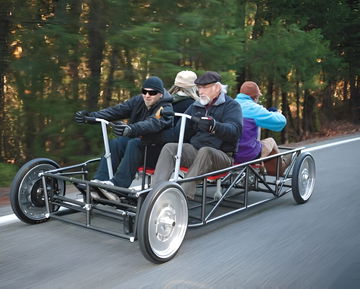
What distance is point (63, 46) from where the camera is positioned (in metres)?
8.63

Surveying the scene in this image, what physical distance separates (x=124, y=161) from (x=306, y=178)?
276cm

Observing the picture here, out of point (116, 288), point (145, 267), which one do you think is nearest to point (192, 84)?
point (145, 267)

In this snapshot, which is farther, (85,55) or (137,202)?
(85,55)

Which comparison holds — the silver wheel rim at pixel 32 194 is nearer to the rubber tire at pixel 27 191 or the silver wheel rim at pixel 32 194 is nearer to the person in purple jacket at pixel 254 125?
the rubber tire at pixel 27 191

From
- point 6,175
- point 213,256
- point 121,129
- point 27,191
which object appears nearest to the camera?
point 213,256

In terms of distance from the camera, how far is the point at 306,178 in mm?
6578

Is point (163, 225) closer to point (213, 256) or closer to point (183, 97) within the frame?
point (213, 256)

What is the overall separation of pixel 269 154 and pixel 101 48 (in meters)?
4.56

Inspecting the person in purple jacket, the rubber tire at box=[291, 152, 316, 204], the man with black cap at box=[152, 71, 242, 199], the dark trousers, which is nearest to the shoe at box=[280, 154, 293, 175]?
the person in purple jacket

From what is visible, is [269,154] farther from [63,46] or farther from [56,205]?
[63,46]

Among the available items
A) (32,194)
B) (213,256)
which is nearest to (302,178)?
(213,256)

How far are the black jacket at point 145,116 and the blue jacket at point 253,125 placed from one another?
104 cm

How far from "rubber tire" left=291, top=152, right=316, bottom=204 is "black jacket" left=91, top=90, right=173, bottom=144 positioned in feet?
6.21

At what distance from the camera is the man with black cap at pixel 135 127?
5.05 metres
